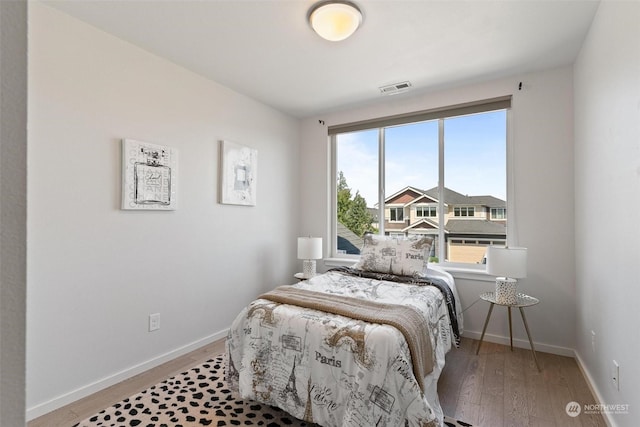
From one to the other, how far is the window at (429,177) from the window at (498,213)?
17mm

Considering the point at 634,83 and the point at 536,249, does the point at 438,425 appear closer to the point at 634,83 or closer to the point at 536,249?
the point at 634,83

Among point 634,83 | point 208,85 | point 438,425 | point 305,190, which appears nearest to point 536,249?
point 634,83

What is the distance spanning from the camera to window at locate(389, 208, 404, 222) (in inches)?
138

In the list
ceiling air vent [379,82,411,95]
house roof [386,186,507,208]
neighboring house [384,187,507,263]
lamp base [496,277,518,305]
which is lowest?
lamp base [496,277,518,305]

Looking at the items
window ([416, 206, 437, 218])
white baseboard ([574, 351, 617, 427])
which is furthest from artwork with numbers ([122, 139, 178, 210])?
white baseboard ([574, 351, 617, 427])

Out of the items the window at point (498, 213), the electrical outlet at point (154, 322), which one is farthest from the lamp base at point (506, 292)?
the electrical outlet at point (154, 322)

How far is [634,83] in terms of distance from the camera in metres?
1.41

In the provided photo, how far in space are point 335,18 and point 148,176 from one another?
1.74 meters

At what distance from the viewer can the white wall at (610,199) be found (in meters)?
1.43

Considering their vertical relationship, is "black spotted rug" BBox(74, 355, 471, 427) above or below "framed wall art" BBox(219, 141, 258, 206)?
below

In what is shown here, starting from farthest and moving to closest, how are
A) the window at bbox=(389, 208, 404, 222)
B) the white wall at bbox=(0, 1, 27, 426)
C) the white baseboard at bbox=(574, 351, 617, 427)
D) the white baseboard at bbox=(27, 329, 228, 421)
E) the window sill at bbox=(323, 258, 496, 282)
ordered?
Answer: 1. the window at bbox=(389, 208, 404, 222)
2. the window sill at bbox=(323, 258, 496, 282)
3. the white baseboard at bbox=(27, 329, 228, 421)
4. the white baseboard at bbox=(574, 351, 617, 427)
5. the white wall at bbox=(0, 1, 27, 426)

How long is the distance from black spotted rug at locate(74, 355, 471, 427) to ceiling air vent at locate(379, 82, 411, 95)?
2.72 metres

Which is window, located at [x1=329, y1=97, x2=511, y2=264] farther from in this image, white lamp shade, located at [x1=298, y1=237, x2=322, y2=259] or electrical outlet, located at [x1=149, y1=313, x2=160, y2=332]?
electrical outlet, located at [x1=149, y1=313, x2=160, y2=332]

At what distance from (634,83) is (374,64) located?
1672mm
